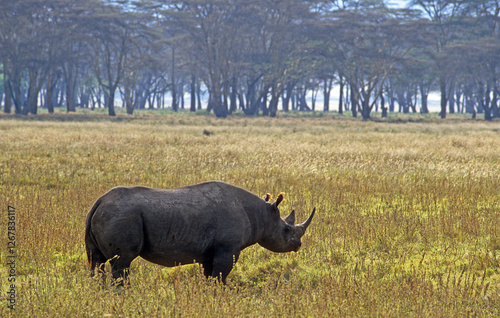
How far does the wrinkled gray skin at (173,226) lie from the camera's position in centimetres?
470

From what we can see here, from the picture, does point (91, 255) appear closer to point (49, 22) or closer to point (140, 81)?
point (49, 22)

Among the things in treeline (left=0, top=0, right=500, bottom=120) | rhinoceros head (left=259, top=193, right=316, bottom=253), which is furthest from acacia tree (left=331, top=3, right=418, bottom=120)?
rhinoceros head (left=259, top=193, right=316, bottom=253)

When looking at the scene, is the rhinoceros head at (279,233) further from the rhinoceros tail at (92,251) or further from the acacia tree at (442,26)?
the acacia tree at (442,26)

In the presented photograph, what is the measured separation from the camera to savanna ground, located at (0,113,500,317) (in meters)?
4.56

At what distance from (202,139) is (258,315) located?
1772 centimetres

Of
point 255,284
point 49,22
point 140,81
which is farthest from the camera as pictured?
point 140,81

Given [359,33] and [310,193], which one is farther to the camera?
[359,33]

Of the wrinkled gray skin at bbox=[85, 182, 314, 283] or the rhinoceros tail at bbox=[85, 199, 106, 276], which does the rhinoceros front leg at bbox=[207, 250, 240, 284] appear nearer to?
the wrinkled gray skin at bbox=[85, 182, 314, 283]

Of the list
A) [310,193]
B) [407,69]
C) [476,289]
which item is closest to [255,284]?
[476,289]

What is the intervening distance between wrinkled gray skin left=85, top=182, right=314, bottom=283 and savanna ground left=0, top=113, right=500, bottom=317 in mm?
272

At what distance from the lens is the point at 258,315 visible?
433 centimetres

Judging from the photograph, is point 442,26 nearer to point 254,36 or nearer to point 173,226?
point 254,36

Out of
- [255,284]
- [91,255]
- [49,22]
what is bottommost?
[255,284]

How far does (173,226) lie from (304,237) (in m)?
2.89
